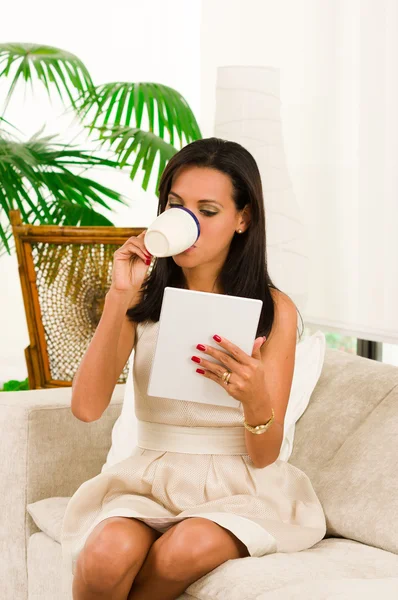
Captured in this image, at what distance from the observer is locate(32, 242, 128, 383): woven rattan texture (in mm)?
2951

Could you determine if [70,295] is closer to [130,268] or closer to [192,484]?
[130,268]

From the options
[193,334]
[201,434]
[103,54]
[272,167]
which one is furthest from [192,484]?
[103,54]

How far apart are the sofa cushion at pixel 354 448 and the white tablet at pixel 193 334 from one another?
1.31 ft

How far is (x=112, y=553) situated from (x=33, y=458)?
68cm

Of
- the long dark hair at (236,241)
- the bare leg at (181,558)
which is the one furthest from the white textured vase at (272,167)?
the bare leg at (181,558)

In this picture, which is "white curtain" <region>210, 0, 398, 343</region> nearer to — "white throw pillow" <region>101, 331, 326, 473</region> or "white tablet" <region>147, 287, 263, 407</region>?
"white throw pillow" <region>101, 331, 326, 473</region>

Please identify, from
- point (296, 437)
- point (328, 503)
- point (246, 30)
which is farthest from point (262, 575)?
point (246, 30)

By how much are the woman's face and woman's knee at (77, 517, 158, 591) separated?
1.76 ft

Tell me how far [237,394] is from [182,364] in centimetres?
11

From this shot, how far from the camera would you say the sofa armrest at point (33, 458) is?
2.13 metres

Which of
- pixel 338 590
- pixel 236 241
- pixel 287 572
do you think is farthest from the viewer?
pixel 236 241

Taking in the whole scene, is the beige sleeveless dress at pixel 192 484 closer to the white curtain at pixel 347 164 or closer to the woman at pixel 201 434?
the woman at pixel 201 434

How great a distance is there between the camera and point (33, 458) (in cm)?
214

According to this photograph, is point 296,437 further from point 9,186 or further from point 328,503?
point 9,186
